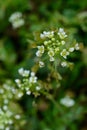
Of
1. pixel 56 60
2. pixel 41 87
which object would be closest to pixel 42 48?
pixel 56 60

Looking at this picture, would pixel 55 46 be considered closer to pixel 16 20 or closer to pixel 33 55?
pixel 33 55

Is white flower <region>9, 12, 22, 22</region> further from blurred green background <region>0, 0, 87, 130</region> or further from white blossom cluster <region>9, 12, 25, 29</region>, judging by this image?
blurred green background <region>0, 0, 87, 130</region>

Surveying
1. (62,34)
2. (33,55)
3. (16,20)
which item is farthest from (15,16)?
(62,34)

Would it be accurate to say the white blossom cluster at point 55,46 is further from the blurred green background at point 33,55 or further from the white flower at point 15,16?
the white flower at point 15,16

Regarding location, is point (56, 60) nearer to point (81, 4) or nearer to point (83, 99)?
point (83, 99)

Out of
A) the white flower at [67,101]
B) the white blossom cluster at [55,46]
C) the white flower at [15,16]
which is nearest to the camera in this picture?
the white blossom cluster at [55,46]

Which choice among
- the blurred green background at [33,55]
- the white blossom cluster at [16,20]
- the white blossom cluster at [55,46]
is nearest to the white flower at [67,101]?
the blurred green background at [33,55]
